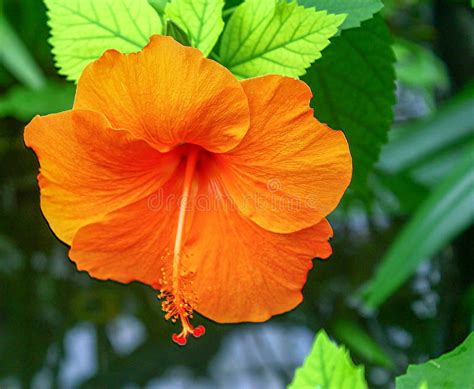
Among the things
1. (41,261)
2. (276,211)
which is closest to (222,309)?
(276,211)

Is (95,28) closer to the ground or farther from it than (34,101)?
farther from it

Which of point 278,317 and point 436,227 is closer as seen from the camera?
point 436,227

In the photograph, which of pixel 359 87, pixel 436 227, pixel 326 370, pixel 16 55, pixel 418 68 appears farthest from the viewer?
pixel 418 68

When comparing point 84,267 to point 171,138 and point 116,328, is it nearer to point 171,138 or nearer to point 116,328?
point 171,138

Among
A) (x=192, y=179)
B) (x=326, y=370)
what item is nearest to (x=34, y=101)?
(x=192, y=179)

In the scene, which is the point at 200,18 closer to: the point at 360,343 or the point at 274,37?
the point at 274,37

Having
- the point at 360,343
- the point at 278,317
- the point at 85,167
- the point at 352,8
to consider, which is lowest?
the point at 278,317

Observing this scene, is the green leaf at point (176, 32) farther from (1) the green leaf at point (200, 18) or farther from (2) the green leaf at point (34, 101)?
(2) the green leaf at point (34, 101)
